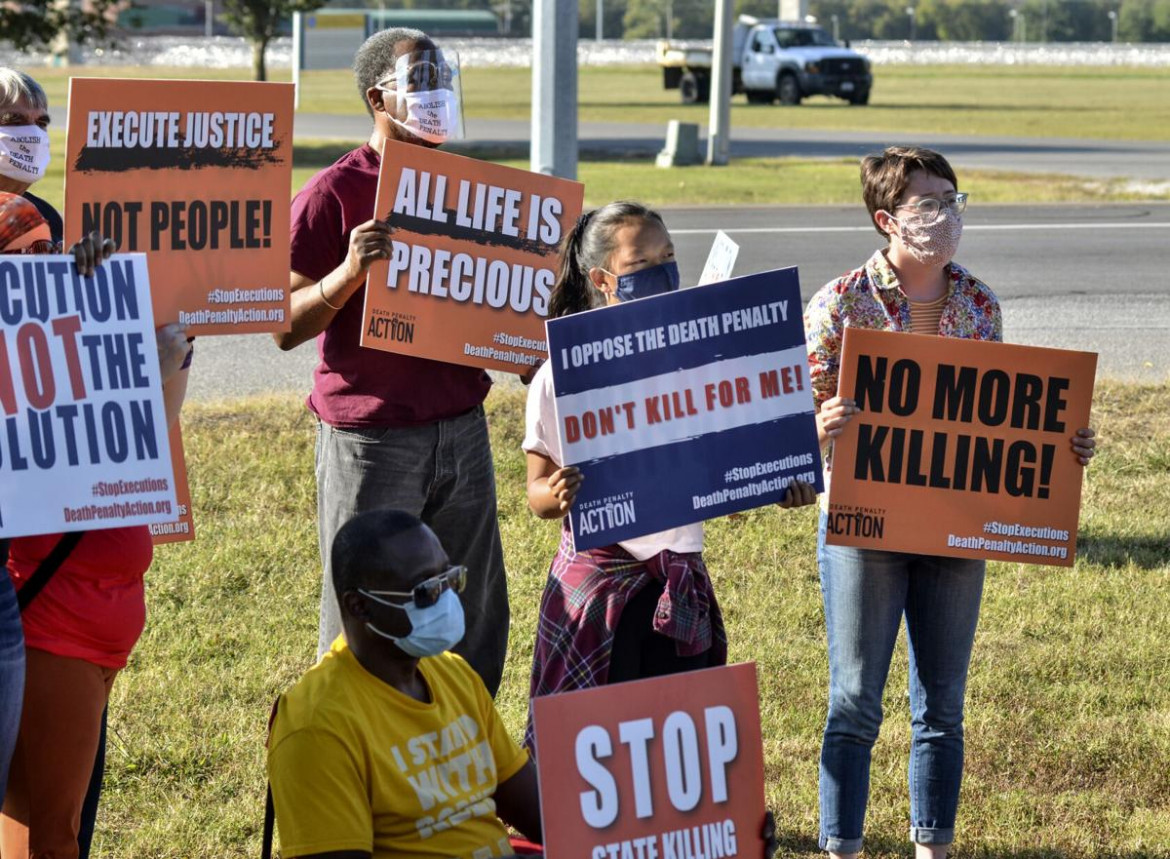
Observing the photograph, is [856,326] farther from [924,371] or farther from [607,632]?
[607,632]

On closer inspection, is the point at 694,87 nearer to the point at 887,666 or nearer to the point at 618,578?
the point at 887,666

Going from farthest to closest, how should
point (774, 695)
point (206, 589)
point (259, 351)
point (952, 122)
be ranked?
point (952, 122) < point (259, 351) < point (206, 589) < point (774, 695)

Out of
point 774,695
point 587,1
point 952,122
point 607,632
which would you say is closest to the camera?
point 607,632

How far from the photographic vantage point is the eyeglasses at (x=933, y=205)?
4.07 meters

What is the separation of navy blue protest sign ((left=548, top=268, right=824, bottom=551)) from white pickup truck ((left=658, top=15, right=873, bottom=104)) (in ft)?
143

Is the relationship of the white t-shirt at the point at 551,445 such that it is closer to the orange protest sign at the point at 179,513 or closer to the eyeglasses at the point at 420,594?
the eyeglasses at the point at 420,594

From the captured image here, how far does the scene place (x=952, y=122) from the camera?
38219 mm

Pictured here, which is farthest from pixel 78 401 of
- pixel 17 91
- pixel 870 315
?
pixel 870 315

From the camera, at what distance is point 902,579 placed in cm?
421

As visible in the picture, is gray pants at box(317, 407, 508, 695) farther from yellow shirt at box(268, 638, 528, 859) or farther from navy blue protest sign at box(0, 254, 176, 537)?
yellow shirt at box(268, 638, 528, 859)

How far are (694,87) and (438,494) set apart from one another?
45.9m

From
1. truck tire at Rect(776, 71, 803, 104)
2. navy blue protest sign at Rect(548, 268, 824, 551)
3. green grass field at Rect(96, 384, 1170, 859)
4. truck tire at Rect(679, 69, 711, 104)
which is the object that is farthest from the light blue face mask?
truck tire at Rect(679, 69, 711, 104)

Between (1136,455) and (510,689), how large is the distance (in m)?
4.58

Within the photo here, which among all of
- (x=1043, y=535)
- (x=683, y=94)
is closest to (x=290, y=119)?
(x=1043, y=535)
